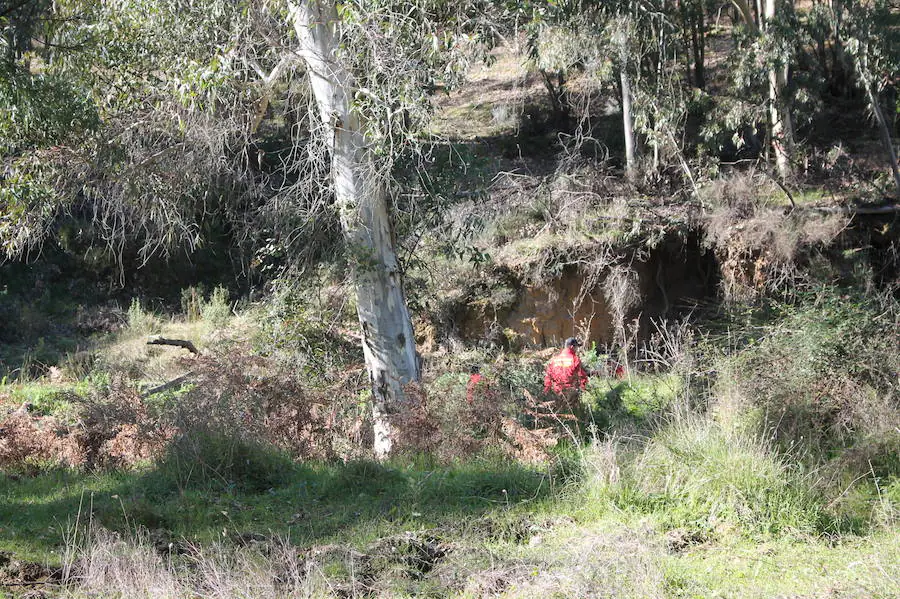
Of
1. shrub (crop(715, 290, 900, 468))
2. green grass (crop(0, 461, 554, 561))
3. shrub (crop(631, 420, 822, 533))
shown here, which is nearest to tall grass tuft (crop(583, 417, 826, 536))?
shrub (crop(631, 420, 822, 533))

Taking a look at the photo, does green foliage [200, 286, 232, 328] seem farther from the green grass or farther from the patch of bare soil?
the patch of bare soil

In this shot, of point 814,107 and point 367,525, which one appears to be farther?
point 814,107

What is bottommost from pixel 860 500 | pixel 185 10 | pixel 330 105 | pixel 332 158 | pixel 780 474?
pixel 860 500

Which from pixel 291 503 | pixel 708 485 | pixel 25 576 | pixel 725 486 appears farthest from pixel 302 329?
pixel 725 486

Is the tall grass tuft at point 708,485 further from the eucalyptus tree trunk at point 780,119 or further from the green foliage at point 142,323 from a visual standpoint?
the green foliage at point 142,323

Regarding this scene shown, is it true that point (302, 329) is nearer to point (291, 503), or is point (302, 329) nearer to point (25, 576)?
point (291, 503)

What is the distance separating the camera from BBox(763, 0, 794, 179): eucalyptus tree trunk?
20500mm

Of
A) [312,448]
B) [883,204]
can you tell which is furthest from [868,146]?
[312,448]

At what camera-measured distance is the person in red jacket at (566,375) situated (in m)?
10.4

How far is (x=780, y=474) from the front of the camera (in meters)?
7.37

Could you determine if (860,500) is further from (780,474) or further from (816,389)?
(816,389)

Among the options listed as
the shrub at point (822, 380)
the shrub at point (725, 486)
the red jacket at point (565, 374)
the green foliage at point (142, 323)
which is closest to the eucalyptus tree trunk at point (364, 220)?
the red jacket at point (565, 374)

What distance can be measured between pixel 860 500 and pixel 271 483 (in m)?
5.64

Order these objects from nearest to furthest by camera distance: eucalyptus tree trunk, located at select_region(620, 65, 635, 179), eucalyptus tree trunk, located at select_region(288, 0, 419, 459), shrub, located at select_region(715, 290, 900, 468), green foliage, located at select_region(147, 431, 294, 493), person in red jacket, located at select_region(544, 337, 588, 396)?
1. green foliage, located at select_region(147, 431, 294, 493)
2. shrub, located at select_region(715, 290, 900, 468)
3. person in red jacket, located at select_region(544, 337, 588, 396)
4. eucalyptus tree trunk, located at select_region(288, 0, 419, 459)
5. eucalyptus tree trunk, located at select_region(620, 65, 635, 179)
